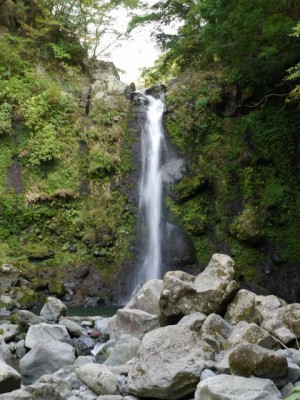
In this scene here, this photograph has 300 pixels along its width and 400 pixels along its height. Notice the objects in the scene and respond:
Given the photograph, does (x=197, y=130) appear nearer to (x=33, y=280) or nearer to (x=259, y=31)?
(x=259, y=31)

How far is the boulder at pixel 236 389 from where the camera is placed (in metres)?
3.49

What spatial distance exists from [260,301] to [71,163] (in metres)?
10.6

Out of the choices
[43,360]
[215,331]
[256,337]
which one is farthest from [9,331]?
[256,337]

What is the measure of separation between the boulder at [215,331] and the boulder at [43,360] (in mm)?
1836

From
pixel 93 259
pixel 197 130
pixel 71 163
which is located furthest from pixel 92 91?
pixel 93 259

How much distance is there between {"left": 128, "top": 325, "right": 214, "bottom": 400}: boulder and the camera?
167 inches

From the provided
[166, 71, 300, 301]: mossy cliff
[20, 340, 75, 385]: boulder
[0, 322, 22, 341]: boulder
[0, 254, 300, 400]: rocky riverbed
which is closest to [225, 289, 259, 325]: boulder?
[0, 254, 300, 400]: rocky riverbed

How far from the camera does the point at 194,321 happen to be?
5.99 m

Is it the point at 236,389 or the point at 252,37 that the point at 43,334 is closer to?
the point at 236,389

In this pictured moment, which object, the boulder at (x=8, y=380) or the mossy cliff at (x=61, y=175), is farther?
the mossy cliff at (x=61, y=175)

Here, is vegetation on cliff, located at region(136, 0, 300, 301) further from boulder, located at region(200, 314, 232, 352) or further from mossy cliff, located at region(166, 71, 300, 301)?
boulder, located at region(200, 314, 232, 352)

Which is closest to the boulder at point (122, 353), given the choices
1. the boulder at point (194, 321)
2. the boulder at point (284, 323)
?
the boulder at point (194, 321)

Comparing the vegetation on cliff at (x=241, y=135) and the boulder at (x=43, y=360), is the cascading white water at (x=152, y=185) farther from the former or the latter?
the boulder at (x=43, y=360)

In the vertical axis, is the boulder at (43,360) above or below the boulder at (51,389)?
below
